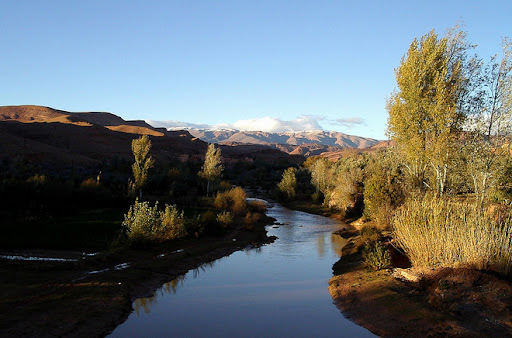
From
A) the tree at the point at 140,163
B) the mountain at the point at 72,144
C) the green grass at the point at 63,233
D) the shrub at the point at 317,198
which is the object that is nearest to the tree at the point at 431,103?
the green grass at the point at 63,233

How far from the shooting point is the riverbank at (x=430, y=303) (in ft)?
28.1

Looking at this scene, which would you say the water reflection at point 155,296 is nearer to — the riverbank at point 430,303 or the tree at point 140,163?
the riverbank at point 430,303

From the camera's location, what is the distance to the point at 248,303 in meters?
11.4

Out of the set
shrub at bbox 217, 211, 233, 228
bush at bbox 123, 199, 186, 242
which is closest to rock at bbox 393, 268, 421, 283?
bush at bbox 123, 199, 186, 242

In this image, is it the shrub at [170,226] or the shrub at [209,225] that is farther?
the shrub at [209,225]

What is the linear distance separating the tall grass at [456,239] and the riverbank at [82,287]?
8.37 metres

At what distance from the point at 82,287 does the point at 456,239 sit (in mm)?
10593

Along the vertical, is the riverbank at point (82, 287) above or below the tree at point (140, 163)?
below

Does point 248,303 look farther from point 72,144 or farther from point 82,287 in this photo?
point 72,144

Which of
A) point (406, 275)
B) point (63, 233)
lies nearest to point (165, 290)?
point (63, 233)

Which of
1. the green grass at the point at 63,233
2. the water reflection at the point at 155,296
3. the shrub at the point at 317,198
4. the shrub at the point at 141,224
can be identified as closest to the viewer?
the water reflection at the point at 155,296

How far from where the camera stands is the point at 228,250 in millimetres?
19219

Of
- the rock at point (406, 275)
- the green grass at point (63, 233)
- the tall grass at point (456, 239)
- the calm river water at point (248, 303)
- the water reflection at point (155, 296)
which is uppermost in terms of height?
the tall grass at point (456, 239)

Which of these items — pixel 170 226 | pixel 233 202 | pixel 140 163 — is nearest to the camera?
pixel 170 226
